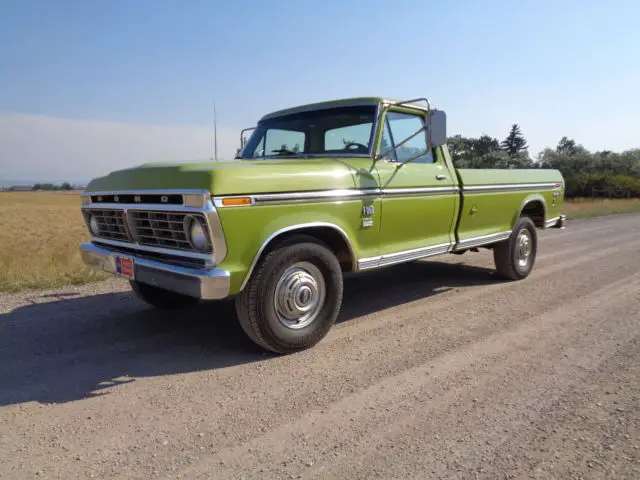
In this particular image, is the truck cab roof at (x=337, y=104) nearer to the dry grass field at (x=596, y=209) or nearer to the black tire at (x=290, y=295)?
the black tire at (x=290, y=295)

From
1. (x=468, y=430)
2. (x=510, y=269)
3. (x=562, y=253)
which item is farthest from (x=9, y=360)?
(x=562, y=253)

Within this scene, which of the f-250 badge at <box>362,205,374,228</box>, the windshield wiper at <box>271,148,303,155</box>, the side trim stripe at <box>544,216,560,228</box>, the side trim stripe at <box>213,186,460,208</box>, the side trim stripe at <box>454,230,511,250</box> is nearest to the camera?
the side trim stripe at <box>213,186,460,208</box>

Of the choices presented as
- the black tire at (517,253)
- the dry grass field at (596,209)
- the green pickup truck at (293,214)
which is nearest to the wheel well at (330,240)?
the green pickup truck at (293,214)

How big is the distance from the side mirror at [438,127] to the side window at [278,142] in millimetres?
1335

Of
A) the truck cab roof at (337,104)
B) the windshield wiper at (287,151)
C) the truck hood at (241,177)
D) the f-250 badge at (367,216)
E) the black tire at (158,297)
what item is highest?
the truck cab roof at (337,104)

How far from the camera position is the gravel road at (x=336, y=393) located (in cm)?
227

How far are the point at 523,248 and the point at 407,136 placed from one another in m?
2.67

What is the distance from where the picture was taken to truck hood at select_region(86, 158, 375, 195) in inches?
124

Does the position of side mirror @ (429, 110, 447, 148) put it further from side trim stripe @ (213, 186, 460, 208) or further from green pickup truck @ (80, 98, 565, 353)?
side trim stripe @ (213, 186, 460, 208)

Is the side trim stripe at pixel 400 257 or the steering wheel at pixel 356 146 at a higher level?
the steering wheel at pixel 356 146

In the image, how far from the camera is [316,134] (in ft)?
16.0

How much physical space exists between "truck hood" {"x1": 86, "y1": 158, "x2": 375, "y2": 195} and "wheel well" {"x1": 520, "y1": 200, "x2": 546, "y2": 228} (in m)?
3.51

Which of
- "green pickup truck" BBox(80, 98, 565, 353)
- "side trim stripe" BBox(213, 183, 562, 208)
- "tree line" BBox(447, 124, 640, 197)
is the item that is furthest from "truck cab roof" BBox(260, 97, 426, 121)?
"tree line" BBox(447, 124, 640, 197)

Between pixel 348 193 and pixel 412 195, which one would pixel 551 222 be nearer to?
pixel 412 195
